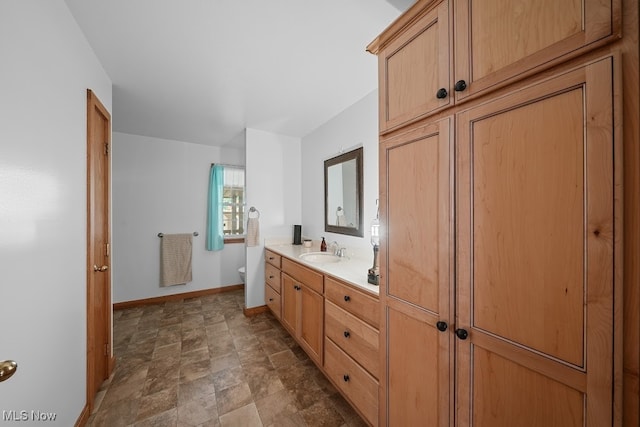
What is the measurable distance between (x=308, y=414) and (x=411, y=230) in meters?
1.45

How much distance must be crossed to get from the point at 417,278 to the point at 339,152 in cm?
191

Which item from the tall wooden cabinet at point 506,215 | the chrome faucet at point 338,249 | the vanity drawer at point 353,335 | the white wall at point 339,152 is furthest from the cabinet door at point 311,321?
the tall wooden cabinet at point 506,215

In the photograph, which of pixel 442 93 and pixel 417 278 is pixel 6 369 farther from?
pixel 442 93

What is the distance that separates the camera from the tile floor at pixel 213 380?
4.97ft

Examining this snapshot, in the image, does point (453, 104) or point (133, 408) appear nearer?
point (453, 104)

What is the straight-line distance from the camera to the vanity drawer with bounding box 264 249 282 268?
8.71 ft

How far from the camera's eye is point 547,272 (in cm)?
66

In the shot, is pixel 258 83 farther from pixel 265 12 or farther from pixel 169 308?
pixel 169 308

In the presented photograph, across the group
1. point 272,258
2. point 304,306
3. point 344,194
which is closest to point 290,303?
point 304,306

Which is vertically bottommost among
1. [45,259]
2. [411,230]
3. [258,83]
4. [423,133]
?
A: [45,259]

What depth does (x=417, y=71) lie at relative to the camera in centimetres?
101

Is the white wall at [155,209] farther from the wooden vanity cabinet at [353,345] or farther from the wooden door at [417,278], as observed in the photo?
the wooden door at [417,278]

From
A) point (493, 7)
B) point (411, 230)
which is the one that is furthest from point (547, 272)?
point (493, 7)

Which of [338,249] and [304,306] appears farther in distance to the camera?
[338,249]
